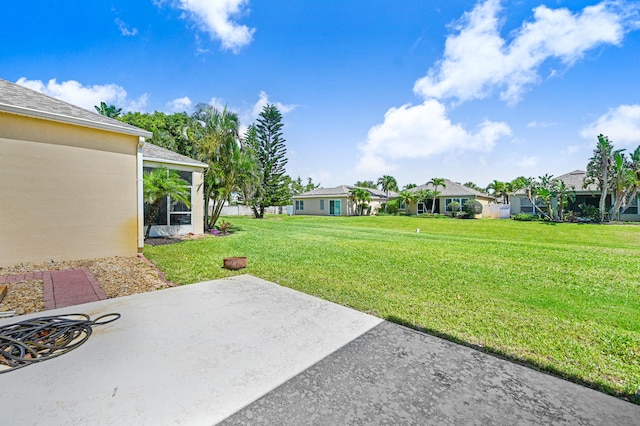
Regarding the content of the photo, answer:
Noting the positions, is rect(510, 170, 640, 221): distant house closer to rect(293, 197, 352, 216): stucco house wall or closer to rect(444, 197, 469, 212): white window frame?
rect(444, 197, 469, 212): white window frame

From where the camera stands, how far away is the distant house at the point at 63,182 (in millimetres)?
5988

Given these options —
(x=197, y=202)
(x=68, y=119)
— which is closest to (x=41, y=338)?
(x=68, y=119)

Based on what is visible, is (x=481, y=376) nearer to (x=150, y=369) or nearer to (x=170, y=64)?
(x=150, y=369)

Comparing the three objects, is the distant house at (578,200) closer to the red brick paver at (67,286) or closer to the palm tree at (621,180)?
the palm tree at (621,180)

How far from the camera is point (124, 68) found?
12.9 m

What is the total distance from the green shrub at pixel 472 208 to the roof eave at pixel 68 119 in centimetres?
2517

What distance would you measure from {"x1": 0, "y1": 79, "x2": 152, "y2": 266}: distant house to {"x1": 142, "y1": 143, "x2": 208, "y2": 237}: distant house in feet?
11.3

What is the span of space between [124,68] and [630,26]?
1808cm

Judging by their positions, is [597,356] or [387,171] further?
[387,171]

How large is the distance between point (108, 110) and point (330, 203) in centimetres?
2261

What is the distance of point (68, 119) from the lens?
639 cm

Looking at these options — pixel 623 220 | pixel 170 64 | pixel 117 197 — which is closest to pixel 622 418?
pixel 117 197

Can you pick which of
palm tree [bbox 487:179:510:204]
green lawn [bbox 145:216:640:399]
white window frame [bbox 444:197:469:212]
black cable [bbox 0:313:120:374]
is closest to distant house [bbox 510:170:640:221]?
white window frame [bbox 444:197:469:212]

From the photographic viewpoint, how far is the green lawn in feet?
9.30
